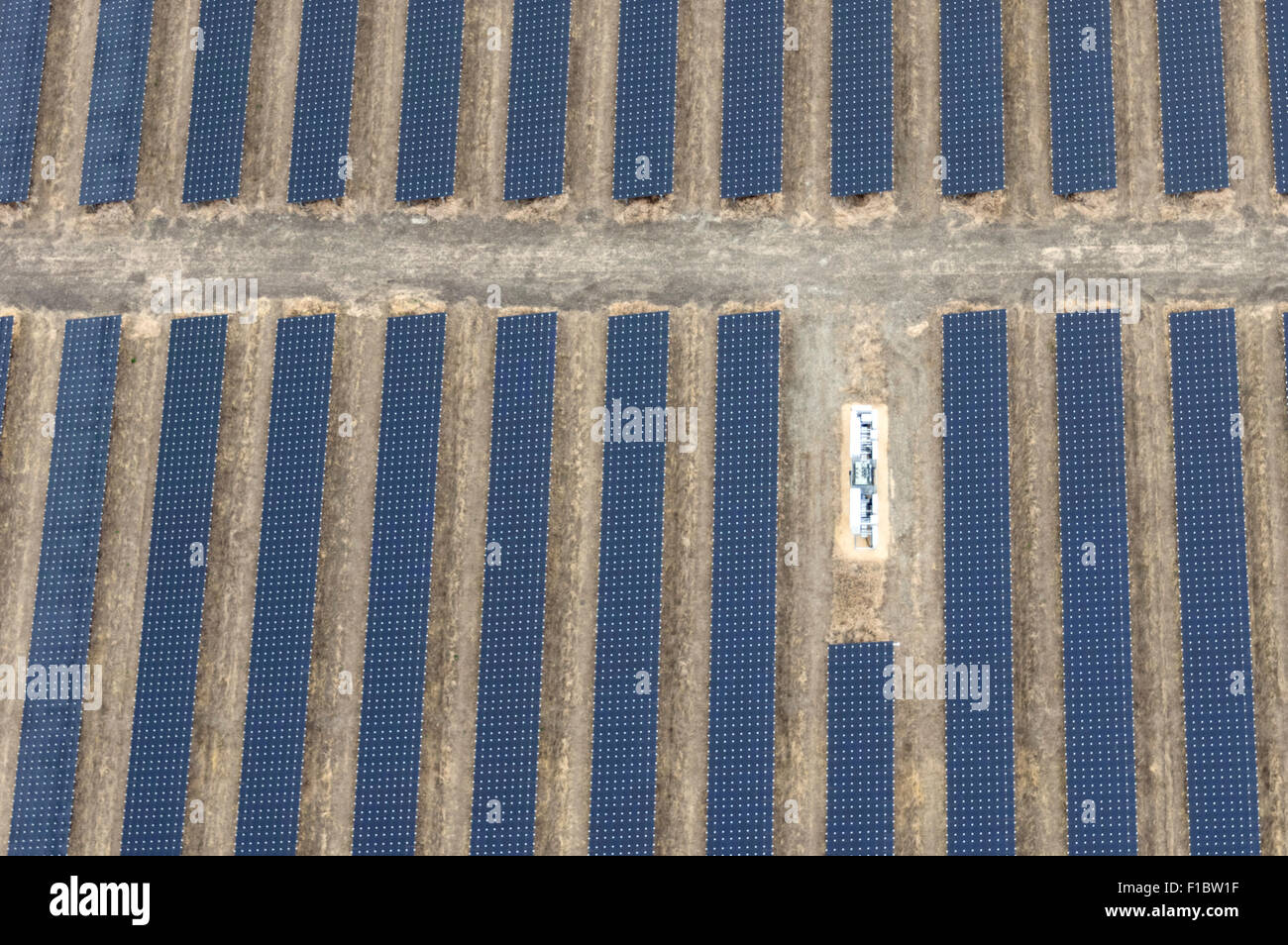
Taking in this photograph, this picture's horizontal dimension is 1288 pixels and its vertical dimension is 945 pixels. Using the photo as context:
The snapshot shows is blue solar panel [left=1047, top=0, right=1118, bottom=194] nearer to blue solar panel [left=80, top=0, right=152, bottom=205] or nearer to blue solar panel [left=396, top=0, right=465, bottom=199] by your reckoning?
blue solar panel [left=396, top=0, right=465, bottom=199]

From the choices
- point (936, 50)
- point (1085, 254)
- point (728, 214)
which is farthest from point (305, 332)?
point (1085, 254)

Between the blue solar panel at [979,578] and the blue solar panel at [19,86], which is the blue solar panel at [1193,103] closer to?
the blue solar panel at [979,578]

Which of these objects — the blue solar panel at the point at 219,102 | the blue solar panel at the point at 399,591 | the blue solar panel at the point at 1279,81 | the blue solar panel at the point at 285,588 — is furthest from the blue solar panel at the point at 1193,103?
the blue solar panel at the point at 219,102

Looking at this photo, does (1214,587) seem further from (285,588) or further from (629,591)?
(285,588)

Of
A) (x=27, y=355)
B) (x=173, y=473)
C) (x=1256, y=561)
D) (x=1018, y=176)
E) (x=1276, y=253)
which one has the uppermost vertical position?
(x=1018, y=176)

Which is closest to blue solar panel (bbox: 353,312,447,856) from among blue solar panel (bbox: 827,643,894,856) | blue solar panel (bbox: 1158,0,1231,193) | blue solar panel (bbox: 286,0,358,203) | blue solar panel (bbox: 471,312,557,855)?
blue solar panel (bbox: 471,312,557,855)

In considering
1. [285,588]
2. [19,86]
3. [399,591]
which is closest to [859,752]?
[399,591]

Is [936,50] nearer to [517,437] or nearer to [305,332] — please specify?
[517,437]
